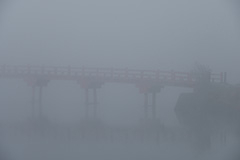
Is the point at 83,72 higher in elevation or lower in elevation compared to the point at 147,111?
higher

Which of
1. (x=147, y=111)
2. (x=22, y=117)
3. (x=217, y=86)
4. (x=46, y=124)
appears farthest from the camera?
(x=147, y=111)

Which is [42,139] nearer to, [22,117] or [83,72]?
[22,117]

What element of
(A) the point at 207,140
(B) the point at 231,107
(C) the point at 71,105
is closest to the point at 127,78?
(C) the point at 71,105

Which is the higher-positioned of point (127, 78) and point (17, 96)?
point (127, 78)

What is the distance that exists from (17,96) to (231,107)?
2063cm

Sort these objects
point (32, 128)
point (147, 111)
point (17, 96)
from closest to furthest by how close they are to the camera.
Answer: point (32, 128), point (147, 111), point (17, 96)

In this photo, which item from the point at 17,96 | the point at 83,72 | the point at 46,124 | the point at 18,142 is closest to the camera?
the point at 18,142

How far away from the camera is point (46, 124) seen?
2203cm

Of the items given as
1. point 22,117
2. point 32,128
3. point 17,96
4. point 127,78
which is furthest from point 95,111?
point 17,96

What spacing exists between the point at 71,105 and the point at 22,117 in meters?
7.37

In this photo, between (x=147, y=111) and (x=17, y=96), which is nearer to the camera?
(x=147, y=111)

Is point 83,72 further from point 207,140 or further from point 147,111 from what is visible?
point 207,140

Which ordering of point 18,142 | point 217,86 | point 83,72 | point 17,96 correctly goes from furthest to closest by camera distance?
1. point 17,96
2. point 83,72
3. point 217,86
4. point 18,142

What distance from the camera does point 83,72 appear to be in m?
30.9
